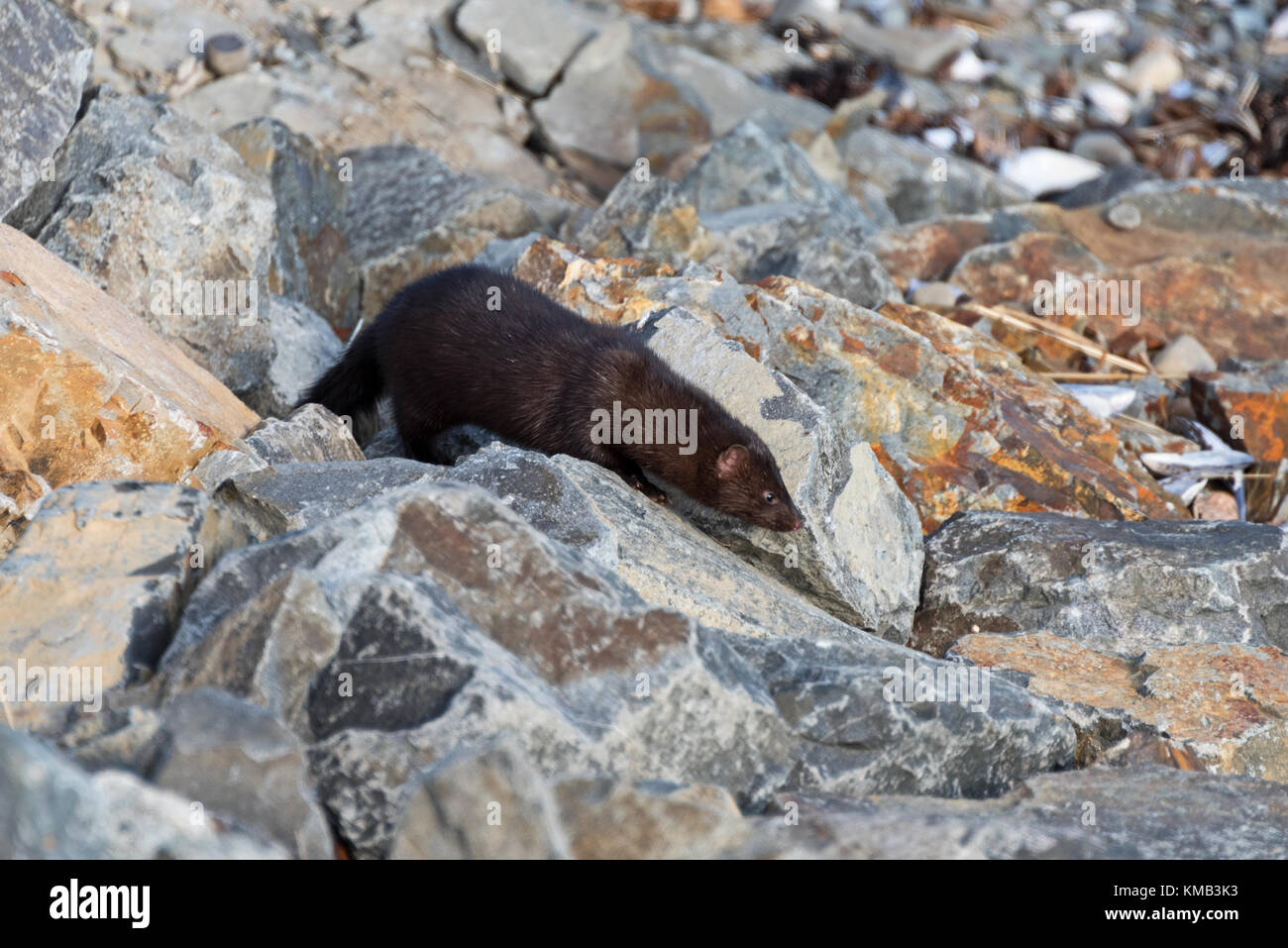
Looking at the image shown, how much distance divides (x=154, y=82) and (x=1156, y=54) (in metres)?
11.7

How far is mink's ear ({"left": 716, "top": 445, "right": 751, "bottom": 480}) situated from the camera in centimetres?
559

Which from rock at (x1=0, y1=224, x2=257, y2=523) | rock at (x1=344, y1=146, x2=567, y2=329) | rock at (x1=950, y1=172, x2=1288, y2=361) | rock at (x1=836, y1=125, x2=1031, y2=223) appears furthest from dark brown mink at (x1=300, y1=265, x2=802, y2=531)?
rock at (x1=836, y1=125, x2=1031, y2=223)

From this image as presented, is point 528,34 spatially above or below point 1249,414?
above

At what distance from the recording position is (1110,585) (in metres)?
5.54

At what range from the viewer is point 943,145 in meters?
13.5

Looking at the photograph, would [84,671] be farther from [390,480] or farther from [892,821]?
[892,821]

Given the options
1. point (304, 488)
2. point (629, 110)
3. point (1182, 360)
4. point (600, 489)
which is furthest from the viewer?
point (629, 110)

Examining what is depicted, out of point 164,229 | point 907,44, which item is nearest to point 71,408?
point 164,229

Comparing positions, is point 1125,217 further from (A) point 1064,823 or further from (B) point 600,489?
(A) point 1064,823

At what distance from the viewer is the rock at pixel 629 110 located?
1150 cm

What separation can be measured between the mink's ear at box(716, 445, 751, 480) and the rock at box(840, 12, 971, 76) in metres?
10.4

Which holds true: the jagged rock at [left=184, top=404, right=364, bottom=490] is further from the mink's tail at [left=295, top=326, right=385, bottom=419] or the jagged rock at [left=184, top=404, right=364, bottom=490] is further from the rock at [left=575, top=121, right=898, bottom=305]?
the rock at [left=575, top=121, right=898, bottom=305]

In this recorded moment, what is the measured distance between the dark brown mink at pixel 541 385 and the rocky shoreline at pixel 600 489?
210 millimetres

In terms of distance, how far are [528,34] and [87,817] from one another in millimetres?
10594
